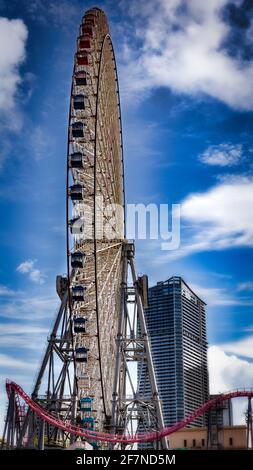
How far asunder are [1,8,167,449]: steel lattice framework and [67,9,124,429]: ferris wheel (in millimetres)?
85

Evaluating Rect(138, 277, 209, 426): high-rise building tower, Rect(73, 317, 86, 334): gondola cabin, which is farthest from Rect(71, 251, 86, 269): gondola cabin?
Rect(138, 277, 209, 426): high-rise building tower

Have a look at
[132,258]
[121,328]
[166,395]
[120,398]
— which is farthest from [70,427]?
[166,395]

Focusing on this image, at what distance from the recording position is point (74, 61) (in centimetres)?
5172

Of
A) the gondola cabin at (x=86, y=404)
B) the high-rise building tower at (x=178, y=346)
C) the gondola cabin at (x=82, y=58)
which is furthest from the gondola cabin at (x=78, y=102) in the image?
the high-rise building tower at (x=178, y=346)

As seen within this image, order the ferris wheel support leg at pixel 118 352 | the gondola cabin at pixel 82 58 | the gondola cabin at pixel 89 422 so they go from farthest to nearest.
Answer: the ferris wheel support leg at pixel 118 352 < the gondola cabin at pixel 89 422 < the gondola cabin at pixel 82 58

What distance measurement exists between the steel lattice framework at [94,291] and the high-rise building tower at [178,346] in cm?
10549

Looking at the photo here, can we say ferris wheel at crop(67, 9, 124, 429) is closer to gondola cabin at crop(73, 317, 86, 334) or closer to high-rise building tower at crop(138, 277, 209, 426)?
gondola cabin at crop(73, 317, 86, 334)

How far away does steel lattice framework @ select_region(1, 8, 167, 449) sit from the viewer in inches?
2012

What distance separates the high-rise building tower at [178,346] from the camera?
166250 mm

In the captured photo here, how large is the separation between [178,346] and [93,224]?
447ft

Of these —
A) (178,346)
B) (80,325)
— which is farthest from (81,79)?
(178,346)

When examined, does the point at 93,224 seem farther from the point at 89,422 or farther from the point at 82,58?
the point at 89,422

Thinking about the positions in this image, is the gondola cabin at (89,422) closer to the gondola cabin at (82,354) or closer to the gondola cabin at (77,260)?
the gondola cabin at (82,354)
